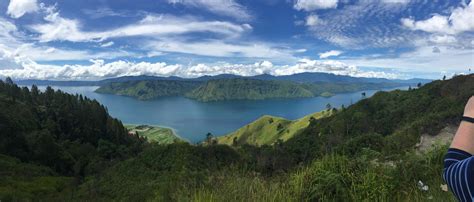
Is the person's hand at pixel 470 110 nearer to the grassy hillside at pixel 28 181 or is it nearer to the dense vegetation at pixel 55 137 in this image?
the grassy hillside at pixel 28 181

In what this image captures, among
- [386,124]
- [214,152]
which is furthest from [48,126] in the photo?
[386,124]

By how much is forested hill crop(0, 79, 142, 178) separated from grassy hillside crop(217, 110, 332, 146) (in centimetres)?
3953

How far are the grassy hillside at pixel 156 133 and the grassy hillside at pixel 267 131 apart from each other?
26.6m

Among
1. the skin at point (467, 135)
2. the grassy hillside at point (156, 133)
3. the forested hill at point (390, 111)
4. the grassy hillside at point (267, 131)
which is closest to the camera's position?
the skin at point (467, 135)

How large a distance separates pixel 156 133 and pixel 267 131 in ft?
192

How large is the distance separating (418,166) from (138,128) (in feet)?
636

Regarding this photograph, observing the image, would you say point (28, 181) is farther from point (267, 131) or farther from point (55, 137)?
point (267, 131)

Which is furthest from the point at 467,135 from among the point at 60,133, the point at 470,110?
the point at 60,133

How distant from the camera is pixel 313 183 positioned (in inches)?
181

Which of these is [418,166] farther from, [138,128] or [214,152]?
[138,128]

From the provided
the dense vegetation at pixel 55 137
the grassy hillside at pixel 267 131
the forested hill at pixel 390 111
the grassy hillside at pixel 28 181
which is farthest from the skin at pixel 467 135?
the grassy hillside at pixel 267 131

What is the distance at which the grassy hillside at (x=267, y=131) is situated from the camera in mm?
136000

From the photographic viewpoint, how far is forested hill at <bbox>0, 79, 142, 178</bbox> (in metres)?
85.5

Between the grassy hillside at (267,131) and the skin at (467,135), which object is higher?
the skin at (467,135)
